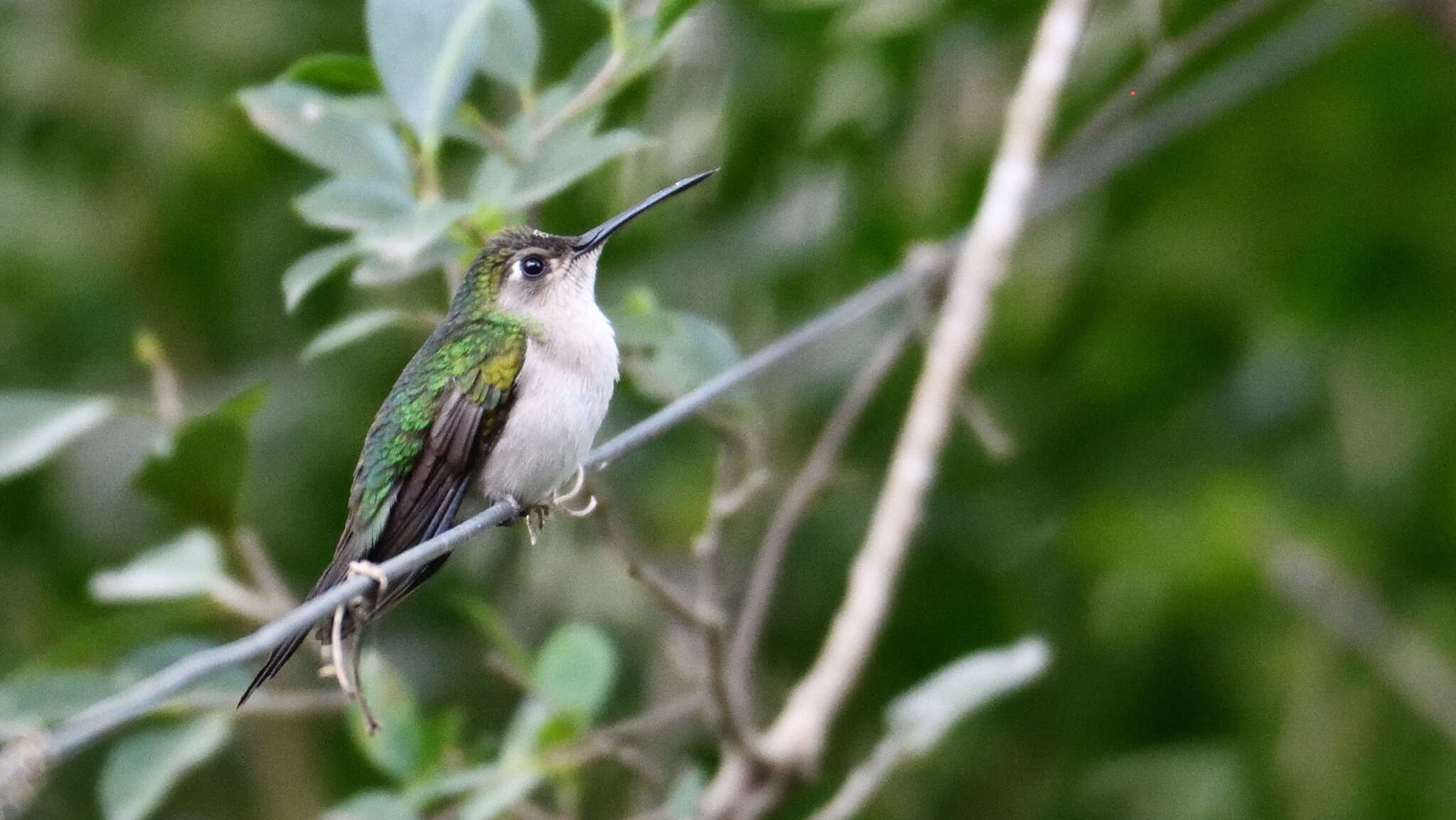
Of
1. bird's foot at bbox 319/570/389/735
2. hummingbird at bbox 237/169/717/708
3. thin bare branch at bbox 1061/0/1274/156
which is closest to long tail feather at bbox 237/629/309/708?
bird's foot at bbox 319/570/389/735

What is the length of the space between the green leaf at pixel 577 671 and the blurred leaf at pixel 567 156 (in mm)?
798

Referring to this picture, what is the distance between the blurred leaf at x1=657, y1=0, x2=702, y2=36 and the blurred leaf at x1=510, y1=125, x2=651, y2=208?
17 centimetres

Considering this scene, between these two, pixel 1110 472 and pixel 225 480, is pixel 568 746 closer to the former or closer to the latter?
pixel 225 480

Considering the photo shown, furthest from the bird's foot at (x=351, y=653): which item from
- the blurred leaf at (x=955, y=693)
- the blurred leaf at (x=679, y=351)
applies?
the blurred leaf at (x=955, y=693)

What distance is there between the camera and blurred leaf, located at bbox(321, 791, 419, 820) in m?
3.04

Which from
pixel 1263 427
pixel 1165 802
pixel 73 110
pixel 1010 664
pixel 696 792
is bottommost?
pixel 1165 802

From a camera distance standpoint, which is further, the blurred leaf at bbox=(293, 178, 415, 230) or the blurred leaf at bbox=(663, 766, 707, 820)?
the blurred leaf at bbox=(663, 766, 707, 820)

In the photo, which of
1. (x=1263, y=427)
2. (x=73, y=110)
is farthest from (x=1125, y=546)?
(x=73, y=110)

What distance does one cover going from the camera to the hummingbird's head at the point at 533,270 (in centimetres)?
354

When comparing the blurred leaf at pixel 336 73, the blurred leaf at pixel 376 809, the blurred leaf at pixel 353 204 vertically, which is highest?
the blurred leaf at pixel 336 73

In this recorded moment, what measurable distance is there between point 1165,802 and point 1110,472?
838 mm

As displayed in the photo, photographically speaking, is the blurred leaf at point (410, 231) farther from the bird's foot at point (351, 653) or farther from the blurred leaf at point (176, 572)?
the blurred leaf at point (176, 572)

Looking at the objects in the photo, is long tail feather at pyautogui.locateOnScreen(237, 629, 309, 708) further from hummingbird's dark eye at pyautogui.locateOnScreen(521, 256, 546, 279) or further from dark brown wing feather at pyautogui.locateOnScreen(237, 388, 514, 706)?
hummingbird's dark eye at pyautogui.locateOnScreen(521, 256, 546, 279)

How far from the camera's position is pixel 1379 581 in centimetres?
446
